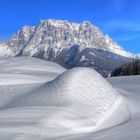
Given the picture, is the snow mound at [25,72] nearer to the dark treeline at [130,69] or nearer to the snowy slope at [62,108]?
the snowy slope at [62,108]

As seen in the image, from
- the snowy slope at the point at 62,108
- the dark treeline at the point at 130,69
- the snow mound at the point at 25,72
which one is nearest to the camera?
the snowy slope at the point at 62,108

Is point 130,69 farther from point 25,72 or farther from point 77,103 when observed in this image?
point 77,103

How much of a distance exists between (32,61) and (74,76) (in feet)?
19.6

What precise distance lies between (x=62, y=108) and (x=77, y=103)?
32 centimetres

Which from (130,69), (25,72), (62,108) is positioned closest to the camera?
(62,108)

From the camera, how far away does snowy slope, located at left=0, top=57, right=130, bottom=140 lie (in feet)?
12.8

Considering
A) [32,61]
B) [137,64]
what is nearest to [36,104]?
[32,61]

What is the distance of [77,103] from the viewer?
193 inches

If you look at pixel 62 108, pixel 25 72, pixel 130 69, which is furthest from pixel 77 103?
pixel 130 69

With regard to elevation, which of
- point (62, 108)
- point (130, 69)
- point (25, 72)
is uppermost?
point (130, 69)

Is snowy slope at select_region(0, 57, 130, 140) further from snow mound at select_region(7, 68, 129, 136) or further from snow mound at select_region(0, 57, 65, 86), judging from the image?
snow mound at select_region(0, 57, 65, 86)

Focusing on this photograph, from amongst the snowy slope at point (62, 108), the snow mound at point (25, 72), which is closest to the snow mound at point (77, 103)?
the snowy slope at point (62, 108)

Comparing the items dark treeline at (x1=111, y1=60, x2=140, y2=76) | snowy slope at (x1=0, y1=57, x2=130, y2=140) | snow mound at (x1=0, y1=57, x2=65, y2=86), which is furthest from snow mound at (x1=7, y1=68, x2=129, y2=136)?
dark treeline at (x1=111, y1=60, x2=140, y2=76)

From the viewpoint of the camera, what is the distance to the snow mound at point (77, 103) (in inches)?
164
